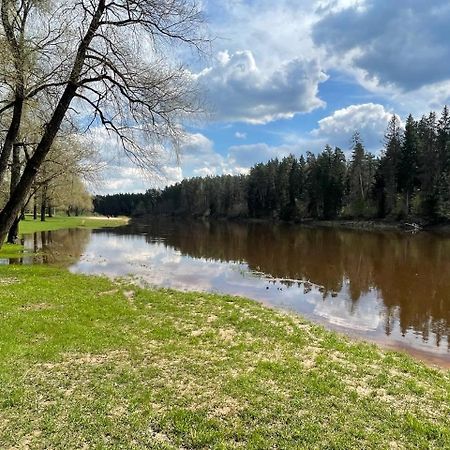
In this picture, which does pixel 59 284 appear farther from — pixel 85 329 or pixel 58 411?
pixel 58 411

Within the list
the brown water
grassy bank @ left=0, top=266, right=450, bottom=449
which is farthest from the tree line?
grassy bank @ left=0, top=266, right=450, bottom=449

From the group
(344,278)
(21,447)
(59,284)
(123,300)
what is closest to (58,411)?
(21,447)

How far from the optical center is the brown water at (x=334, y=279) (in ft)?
45.9

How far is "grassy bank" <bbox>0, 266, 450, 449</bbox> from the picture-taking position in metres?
5.50

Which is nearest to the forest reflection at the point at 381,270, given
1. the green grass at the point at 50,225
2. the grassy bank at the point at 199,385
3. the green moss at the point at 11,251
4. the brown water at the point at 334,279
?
the brown water at the point at 334,279

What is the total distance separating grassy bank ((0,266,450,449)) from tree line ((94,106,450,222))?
114ft

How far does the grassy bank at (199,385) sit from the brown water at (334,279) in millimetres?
3631

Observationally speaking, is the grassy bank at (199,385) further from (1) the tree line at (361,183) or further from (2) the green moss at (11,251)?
(1) the tree line at (361,183)

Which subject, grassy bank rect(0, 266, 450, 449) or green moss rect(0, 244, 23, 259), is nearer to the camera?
grassy bank rect(0, 266, 450, 449)

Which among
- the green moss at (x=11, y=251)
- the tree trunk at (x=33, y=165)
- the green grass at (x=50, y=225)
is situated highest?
the tree trunk at (x=33, y=165)

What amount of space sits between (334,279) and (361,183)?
56.0 meters

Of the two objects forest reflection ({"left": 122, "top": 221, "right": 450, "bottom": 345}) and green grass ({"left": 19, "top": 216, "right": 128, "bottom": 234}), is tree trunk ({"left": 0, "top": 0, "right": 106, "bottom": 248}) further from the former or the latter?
green grass ({"left": 19, "top": 216, "right": 128, "bottom": 234})

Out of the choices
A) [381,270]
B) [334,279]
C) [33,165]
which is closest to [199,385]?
[33,165]

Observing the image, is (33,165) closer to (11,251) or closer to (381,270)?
(381,270)
